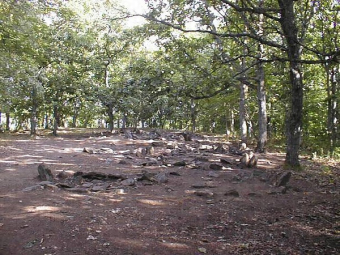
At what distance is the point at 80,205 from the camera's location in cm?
603

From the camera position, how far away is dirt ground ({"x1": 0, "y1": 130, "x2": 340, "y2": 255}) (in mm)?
4246

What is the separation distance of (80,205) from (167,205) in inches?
73.9

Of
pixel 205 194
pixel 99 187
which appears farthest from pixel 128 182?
pixel 205 194

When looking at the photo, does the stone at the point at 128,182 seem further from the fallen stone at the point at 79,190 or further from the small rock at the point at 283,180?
the small rock at the point at 283,180

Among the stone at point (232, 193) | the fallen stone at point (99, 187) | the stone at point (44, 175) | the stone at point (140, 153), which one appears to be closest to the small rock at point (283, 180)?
the stone at point (232, 193)

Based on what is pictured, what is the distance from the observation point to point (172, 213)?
19.1ft

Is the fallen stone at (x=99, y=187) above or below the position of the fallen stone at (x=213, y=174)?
below

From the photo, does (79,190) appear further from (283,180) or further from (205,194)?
(283,180)

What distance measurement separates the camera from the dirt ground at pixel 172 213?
167 inches

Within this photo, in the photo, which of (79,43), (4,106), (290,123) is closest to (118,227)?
(290,123)

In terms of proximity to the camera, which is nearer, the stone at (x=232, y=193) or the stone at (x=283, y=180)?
the stone at (x=232, y=193)

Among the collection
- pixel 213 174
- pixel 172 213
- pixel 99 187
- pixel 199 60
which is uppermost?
pixel 199 60

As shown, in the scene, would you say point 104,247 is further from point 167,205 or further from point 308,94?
point 308,94

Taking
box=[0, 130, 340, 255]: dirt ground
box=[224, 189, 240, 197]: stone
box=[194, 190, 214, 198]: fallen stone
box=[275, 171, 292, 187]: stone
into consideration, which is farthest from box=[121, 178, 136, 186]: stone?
box=[275, 171, 292, 187]: stone
